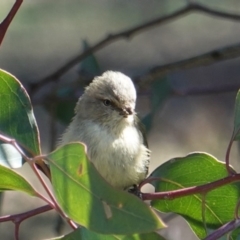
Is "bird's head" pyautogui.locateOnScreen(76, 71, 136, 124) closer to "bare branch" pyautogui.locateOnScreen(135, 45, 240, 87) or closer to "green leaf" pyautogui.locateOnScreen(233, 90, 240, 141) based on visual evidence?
"bare branch" pyautogui.locateOnScreen(135, 45, 240, 87)

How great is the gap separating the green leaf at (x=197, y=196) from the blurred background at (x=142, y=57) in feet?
13.0

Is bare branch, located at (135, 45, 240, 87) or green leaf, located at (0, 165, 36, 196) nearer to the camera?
green leaf, located at (0, 165, 36, 196)

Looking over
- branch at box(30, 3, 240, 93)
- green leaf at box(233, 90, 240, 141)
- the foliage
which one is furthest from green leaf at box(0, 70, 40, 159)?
branch at box(30, 3, 240, 93)

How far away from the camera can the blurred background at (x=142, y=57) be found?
786cm

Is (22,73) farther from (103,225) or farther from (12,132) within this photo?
(103,225)

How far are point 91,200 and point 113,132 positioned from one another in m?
1.66

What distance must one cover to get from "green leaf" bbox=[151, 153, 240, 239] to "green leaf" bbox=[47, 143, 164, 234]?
2.18 feet

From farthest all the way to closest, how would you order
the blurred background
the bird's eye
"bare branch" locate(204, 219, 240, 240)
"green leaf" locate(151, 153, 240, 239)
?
the blurred background → the bird's eye → "green leaf" locate(151, 153, 240, 239) → "bare branch" locate(204, 219, 240, 240)

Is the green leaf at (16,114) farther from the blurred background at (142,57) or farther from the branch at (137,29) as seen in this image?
the blurred background at (142,57)

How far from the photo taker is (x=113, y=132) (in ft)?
12.4

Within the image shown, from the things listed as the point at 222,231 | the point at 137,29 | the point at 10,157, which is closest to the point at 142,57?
the point at 137,29

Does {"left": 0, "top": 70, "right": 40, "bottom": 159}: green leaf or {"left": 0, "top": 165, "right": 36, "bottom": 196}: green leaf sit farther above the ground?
{"left": 0, "top": 70, "right": 40, "bottom": 159}: green leaf

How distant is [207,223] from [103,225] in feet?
2.85

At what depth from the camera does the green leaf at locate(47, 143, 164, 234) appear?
200 cm
